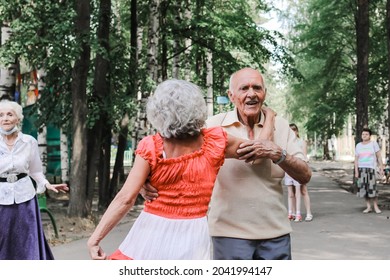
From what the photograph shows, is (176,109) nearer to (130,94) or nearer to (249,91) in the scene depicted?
(249,91)

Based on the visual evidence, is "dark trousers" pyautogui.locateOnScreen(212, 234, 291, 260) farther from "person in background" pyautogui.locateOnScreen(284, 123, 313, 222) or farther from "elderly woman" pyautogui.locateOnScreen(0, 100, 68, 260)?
"person in background" pyautogui.locateOnScreen(284, 123, 313, 222)

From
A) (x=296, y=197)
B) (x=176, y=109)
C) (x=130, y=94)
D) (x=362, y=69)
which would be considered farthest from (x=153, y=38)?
(x=176, y=109)

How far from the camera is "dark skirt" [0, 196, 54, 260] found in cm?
655

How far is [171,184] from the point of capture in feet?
11.1

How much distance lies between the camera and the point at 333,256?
8.55m

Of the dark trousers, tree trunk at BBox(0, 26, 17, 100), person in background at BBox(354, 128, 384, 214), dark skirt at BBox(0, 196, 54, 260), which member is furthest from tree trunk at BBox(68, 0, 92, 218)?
the dark trousers

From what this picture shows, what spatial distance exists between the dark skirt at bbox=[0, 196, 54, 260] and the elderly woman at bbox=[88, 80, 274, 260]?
3418mm

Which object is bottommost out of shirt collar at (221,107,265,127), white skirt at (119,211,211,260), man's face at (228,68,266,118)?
white skirt at (119,211,211,260)

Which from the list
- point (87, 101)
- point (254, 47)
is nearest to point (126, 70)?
point (87, 101)

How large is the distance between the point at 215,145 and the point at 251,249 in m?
0.82

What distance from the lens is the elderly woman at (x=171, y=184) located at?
331 centimetres

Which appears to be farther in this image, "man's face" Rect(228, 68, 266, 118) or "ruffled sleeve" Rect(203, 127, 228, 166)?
"man's face" Rect(228, 68, 266, 118)
